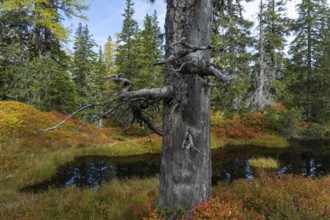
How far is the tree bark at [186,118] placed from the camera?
12.8 feet

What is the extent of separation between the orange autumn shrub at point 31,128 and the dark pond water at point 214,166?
2721 millimetres

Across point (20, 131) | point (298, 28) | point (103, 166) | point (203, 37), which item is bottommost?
point (103, 166)

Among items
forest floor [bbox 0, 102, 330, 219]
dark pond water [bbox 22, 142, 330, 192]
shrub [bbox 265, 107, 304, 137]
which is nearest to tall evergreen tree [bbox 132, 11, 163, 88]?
forest floor [bbox 0, 102, 330, 219]

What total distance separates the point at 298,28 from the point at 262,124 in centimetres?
1483

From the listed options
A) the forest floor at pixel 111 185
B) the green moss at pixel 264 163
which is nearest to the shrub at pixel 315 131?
the forest floor at pixel 111 185

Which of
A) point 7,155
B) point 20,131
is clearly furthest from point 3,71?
point 7,155

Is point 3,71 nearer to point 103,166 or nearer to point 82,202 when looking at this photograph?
point 103,166

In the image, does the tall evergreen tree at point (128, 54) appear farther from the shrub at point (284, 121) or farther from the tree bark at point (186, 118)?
the tree bark at point (186, 118)

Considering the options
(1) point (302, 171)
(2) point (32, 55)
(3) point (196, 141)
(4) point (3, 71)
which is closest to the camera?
(3) point (196, 141)

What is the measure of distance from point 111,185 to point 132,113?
6.00 m

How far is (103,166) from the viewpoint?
13.5m

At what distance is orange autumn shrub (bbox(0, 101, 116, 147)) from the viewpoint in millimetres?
14508

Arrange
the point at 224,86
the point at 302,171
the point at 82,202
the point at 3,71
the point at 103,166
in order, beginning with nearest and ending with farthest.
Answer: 1. the point at 224,86
2. the point at 82,202
3. the point at 302,171
4. the point at 103,166
5. the point at 3,71

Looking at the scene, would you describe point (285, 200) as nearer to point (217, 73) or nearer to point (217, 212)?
point (217, 212)
